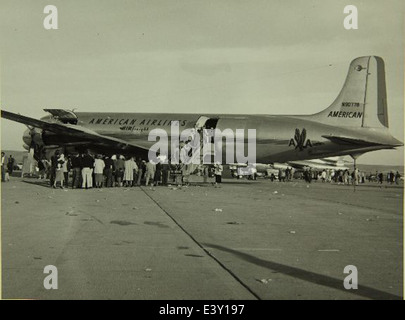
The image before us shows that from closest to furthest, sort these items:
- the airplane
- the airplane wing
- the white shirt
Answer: the white shirt → the airplane wing → the airplane

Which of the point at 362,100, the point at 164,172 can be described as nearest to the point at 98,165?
the point at 164,172

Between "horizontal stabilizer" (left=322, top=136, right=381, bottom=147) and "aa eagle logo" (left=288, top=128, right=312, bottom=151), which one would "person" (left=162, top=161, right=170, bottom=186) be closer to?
"aa eagle logo" (left=288, top=128, right=312, bottom=151)

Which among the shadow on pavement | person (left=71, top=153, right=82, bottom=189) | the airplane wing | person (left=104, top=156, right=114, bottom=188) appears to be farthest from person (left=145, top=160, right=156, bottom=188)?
the shadow on pavement

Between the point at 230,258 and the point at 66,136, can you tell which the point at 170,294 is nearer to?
the point at 230,258

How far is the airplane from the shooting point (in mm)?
30766

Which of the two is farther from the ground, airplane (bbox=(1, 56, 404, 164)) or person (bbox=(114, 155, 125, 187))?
airplane (bbox=(1, 56, 404, 164))

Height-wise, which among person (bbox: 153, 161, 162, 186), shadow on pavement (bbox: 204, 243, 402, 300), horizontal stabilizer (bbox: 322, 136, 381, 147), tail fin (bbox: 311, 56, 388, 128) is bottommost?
shadow on pavement (bbox: 204, 243, 402, 300)

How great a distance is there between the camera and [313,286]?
6410 mm

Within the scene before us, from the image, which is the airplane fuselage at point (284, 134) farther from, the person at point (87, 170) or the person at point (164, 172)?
the person at point (87, 170)

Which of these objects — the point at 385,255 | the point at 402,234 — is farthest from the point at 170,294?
the point at 402,234

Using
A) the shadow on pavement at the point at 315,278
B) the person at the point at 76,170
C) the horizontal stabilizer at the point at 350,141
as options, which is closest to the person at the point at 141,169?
the person at the point at 76,170

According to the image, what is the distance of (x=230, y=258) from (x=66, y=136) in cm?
2433

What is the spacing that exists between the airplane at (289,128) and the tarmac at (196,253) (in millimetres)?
16221

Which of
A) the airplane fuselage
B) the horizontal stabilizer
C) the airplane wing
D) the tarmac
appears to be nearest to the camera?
the tarmac
